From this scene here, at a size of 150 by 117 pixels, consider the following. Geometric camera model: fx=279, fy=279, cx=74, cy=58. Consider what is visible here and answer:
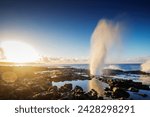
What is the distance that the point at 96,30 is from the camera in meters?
6.88

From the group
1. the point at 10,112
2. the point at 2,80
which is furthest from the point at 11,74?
the point at 10,112

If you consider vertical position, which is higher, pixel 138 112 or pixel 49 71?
pixel 49 71

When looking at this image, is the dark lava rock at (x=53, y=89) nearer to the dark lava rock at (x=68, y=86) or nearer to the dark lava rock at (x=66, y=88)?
the dark lava rock at (x=66, y=88)

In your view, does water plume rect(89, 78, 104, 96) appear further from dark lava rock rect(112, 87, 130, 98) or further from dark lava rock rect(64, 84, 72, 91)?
dark lava rock rect(64, 84, 72, 91)

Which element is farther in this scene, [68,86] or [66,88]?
[68,86]

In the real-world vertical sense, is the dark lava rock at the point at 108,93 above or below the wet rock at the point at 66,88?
below

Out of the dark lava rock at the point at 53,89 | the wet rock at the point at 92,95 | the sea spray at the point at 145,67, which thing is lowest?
the wet rock at the point at 92,95

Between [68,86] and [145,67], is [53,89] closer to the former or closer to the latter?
[68,86]

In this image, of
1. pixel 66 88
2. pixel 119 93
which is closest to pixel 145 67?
pixel 119 93

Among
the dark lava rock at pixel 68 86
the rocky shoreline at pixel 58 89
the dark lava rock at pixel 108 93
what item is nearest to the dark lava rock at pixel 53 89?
the rocky shoreline at pixel 58 89

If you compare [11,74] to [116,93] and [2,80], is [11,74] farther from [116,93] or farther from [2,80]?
[116,93]

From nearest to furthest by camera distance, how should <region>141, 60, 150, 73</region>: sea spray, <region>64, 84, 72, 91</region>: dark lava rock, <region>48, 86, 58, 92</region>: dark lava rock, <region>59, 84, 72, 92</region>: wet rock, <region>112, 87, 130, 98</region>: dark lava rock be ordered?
<region>112, 87, 130, 98</region>: dark lava rock → <region>48, 86, 58, 92</region>: dark lava rock → <region>59, 84, 72, 92</region>: wet rock → <region>64, 84, 72, 91</region>: dark lava rock → <region>141, 60, 150, 73</region>: sea spray

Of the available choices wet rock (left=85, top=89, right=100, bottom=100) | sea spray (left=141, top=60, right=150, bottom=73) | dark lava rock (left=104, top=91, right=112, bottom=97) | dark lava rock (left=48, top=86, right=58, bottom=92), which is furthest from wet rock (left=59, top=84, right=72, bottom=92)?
sea spray (left=141, top=60, right=150, bottom=73)

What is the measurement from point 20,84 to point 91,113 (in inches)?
116
